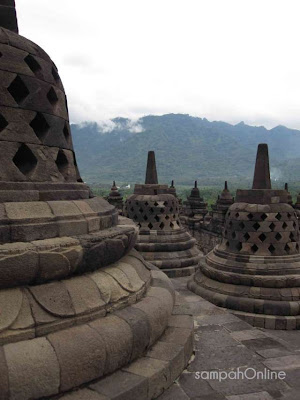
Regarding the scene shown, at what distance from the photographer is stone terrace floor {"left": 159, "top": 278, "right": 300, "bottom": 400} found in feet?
8.93

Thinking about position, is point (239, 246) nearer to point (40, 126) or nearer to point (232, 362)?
point (232, 362)

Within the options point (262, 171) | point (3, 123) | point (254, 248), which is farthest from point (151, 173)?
point (3, 123)

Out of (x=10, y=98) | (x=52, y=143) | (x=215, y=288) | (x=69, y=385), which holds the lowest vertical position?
(x=215, y=288)

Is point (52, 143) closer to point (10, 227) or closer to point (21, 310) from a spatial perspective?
point (10, 227)

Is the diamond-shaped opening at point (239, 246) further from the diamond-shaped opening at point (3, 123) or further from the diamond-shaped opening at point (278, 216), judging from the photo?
the diamond-shaped opening at point (3, 123)

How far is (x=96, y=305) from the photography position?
9.02 ft

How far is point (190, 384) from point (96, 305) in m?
0.97

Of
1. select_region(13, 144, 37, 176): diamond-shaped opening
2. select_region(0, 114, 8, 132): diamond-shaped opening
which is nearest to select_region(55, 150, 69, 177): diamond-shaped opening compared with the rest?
select_region(13, 144, 37, 176): diamond-shaped opening

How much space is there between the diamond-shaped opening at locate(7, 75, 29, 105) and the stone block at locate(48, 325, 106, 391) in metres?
2.10

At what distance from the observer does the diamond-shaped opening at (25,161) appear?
10.7 feet

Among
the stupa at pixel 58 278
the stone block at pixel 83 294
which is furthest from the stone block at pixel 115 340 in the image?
the stone block at pixel 83 294

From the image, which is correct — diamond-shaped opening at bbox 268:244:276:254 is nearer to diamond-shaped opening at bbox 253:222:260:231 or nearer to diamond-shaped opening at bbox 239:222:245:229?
diamond-shaped opening at bbox 253:222:260:231

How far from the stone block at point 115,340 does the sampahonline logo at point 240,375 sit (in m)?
0.72

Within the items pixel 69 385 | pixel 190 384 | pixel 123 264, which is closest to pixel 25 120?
pixel 123 264
